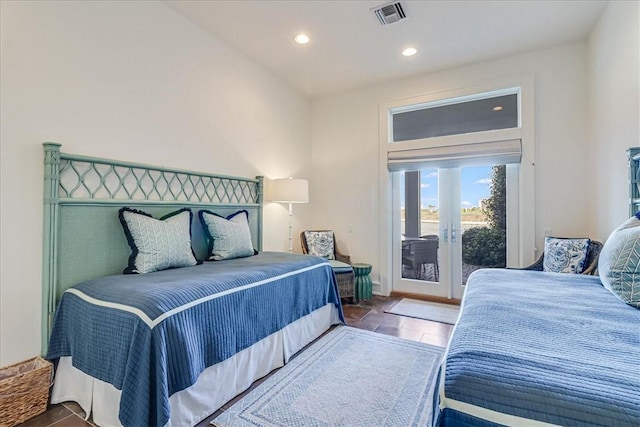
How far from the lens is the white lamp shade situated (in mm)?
3904

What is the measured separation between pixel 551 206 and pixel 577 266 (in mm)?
852

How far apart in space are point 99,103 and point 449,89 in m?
3.80

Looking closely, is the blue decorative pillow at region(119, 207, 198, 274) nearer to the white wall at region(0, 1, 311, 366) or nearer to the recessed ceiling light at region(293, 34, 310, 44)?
the white wall at region(0, 1, 311, 366)

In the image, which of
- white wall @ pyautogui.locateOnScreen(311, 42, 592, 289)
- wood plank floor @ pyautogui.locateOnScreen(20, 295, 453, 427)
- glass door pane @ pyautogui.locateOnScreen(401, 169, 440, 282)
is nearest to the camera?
wood plank floor @ pyautogui.locateOnScreen(20, 295, 453, 427)

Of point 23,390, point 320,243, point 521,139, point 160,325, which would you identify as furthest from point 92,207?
point 521,139

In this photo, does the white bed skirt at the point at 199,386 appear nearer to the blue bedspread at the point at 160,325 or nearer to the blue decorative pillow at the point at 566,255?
the blue bedspread at the point at 160,325

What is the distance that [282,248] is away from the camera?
14.3 feet

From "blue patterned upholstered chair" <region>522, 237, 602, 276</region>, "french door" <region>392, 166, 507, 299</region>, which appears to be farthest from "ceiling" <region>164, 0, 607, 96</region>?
"blue patterned upholstered chair" <region>522, 237, 602, 276</region>

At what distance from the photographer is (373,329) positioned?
318 centimetres

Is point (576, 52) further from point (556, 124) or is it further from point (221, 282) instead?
point (221, 282)

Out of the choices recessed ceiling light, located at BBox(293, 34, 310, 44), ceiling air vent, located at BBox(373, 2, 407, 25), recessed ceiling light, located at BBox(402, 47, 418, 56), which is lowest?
ceiling air vent, located at BBox(373, 2, 407, 25)

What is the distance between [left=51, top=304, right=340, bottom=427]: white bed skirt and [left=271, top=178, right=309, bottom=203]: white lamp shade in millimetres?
1808

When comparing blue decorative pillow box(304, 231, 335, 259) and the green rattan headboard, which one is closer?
the green rattan headboard

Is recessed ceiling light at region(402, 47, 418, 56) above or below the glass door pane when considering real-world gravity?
above
